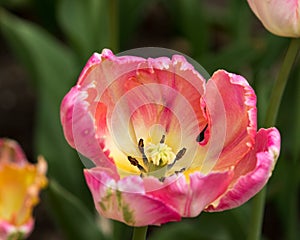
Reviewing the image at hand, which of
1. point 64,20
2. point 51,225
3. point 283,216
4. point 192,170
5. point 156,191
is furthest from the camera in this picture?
point 51,225

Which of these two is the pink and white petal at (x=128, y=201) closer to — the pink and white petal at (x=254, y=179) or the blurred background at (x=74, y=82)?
the pink and white petal at (x=254, y=179)

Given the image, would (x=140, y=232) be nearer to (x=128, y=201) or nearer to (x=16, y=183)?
(x=128, y=201)

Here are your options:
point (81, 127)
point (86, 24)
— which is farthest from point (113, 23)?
point (81, 127)

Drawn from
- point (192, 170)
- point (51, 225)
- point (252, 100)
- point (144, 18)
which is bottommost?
point (51, 225)

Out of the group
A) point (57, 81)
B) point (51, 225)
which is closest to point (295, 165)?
point (57, 81)

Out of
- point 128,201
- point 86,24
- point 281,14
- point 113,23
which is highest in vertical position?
point 281,14

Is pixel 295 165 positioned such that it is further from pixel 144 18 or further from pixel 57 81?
pixel 144 18

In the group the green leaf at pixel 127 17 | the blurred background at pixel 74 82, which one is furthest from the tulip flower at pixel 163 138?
the green leaf at pixel 127 17
